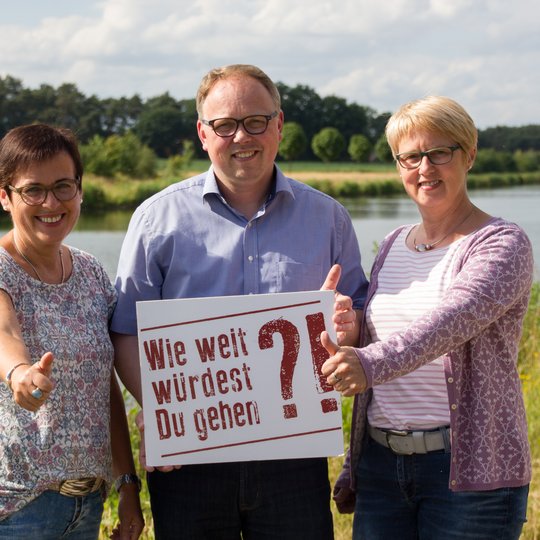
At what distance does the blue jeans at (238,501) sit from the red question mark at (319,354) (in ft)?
1.19

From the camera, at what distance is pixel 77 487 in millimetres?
2898

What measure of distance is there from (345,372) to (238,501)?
33.2 inches

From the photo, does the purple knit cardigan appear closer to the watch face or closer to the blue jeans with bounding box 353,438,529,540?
the blue jeans with bounding box 353,438,529,540

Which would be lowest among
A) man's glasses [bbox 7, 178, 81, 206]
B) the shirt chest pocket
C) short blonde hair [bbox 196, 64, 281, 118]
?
the shirt chest pocket

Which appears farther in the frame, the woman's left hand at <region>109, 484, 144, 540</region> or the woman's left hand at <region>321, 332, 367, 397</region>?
the woman's left hand at <region>109, 484, 144, 540</region>

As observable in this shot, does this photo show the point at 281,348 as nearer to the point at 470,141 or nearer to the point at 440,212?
the point at 440,212

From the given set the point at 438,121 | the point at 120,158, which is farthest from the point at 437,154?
the point at 120,158

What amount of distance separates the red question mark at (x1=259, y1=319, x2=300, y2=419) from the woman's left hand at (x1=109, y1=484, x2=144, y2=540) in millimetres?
726

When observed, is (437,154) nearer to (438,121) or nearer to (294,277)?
(438,121)

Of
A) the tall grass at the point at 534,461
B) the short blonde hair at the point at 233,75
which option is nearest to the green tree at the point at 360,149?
the tall grass at the point at 534,461

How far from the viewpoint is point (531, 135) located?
2128 cm

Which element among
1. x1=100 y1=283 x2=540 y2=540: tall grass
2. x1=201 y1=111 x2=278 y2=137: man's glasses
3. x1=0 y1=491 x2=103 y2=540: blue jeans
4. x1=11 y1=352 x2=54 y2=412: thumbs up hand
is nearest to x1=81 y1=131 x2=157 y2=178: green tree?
x1=100 y1=283 x2=540 y2=540: tall grass

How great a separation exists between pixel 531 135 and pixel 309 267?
760 inches

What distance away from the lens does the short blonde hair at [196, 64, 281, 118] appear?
11.0 feet
